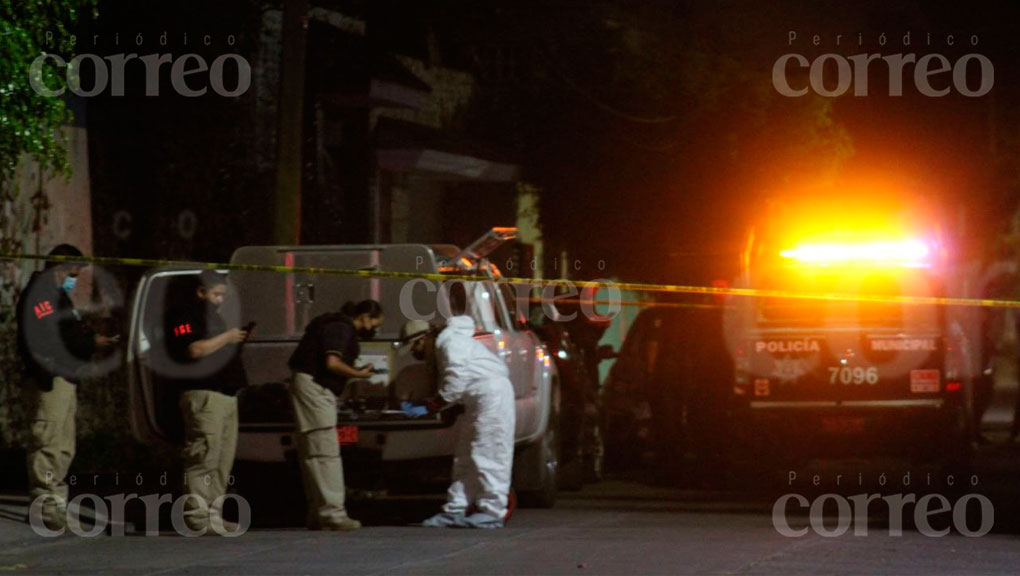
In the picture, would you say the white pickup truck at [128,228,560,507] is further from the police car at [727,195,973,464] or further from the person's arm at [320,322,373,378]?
the police car at [727,195,973,464]

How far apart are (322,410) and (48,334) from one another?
1.80 meters

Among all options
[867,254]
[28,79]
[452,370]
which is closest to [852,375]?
[867,254]

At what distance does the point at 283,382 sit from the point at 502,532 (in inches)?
79.9

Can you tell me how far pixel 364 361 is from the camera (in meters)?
11.9

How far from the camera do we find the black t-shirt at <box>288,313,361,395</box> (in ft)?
36.2

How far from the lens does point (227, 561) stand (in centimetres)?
921

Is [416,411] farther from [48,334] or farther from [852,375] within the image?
[852,375]

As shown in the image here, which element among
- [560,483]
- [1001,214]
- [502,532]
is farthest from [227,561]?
[1001,214]

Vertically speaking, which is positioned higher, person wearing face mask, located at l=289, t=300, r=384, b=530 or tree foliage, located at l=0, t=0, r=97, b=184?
tree foliage, located at l=0, t=0, r=97, b=184

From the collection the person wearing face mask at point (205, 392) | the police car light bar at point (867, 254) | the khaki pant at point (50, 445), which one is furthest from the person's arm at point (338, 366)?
the police car light bar at point (867, 254)

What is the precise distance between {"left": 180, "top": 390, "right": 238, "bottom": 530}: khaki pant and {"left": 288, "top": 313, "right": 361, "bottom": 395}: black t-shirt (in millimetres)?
543

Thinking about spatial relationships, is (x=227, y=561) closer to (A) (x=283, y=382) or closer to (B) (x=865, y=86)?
(A) (x=283, y=382)

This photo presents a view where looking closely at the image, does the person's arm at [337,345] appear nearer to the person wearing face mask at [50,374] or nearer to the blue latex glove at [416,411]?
the blue latex glove at [416,411]

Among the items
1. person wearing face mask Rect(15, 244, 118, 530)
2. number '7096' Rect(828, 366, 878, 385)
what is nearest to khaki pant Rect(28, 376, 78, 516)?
person wearing face mask Rect(15, 244, 118, 530)
